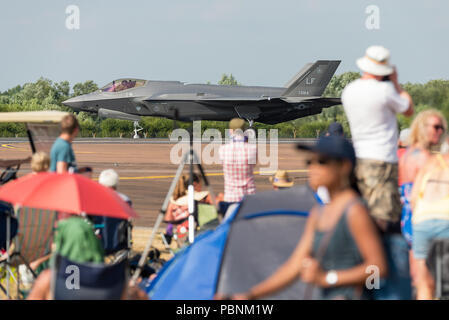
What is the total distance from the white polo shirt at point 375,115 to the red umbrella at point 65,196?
2085 mm

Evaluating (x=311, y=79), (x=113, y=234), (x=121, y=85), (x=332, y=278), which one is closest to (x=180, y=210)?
(x=113, y=234)

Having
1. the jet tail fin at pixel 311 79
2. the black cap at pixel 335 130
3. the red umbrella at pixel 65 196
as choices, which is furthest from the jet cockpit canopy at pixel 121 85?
the red umbrella at pixel 65 196

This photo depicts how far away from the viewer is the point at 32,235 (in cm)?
696

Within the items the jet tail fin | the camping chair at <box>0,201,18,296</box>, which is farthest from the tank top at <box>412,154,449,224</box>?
the jet tail fin

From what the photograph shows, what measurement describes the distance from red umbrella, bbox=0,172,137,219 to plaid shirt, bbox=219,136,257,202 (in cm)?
262

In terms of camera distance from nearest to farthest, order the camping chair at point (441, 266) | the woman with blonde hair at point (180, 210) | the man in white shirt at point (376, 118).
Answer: the camping chair at point (441, 266), the man in white shirt at point (376, 118), the woman with blonde hair at point (180, 210)

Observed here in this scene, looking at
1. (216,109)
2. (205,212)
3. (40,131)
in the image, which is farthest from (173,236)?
(216,109)

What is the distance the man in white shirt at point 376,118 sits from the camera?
5.34 metres

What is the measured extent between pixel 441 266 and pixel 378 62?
1.71 meters

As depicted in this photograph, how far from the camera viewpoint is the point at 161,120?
63.1 m

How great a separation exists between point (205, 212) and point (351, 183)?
4813mm
